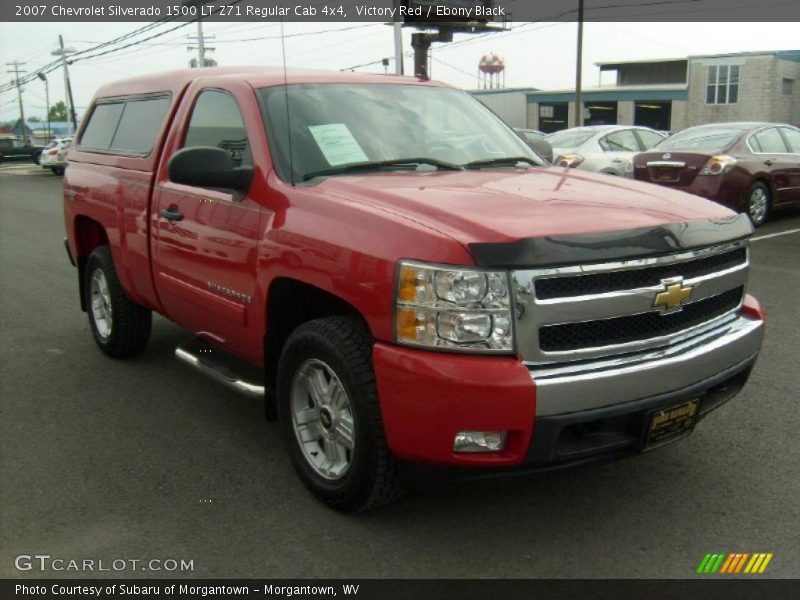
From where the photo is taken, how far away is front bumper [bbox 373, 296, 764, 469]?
8.92 feet

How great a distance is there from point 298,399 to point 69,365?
278 cm

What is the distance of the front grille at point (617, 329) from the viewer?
9.29ft

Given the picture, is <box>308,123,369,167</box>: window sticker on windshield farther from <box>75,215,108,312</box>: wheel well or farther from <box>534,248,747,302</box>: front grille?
<box>75,215,108,312</box>: wheel well

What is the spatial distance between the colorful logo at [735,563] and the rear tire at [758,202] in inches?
357

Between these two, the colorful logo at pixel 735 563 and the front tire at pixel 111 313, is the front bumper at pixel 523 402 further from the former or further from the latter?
the front tire at pixel 111 313

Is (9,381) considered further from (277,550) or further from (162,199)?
(277,550)

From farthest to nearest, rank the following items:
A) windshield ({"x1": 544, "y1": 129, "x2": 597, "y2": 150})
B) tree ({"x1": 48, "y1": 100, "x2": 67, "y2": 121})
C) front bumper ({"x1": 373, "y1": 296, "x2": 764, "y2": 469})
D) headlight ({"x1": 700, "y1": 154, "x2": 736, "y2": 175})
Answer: tree ({"x1": 48, "y1": 100, "x2": 67, "y2": 121}) < windshield ({"x1": 544, "y1": 129, "x2": 597, "y2": 150}) < headlight ({"x1": 700, "y1": 154, "x2": 736, "y2": 175}) < front bumper ({"x1": 373, "y1": 296, "x2": 764, "y2": 469})

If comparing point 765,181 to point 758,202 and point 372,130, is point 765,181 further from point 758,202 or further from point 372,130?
point 372,130

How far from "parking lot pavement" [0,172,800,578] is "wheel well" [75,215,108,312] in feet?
3.85

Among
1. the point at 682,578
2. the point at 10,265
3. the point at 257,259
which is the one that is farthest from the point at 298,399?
the point at 10,265

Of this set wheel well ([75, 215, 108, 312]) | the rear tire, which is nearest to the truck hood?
wheel well ([75, 215, 108, 312])

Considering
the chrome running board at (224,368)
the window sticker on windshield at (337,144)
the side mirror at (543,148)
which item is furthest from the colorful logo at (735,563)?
the side mirror at (543,148)

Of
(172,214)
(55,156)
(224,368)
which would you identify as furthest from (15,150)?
(224,368)

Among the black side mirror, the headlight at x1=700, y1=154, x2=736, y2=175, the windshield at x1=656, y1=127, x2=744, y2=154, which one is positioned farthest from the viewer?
the windshield at x1=656, y1=127, x2=744, y2=154
